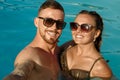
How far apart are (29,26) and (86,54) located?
514 cm

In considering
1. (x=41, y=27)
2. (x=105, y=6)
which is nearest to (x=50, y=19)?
(x=41, y=27)

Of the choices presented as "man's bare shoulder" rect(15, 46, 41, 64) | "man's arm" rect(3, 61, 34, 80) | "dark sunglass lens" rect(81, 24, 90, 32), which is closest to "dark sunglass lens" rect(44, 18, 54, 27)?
"man's bare shoulder" rect(15, 46, 41, 64)

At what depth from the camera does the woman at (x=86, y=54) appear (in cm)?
419

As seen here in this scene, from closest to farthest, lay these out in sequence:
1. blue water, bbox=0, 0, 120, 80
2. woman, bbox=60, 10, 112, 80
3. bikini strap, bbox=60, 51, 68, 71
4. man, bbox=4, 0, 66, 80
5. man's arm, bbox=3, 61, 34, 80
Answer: man's arm, bbox=3, 61, 34, 80 < man, bbox=4, 0, 66, 80 < woman, bbox=60, 10, 112, 80 < bikini strap, bbox=60, 51, 68, 71 < blue water, bbox=0, 0, 120, 80

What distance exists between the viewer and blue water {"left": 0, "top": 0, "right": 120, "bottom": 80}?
759cm

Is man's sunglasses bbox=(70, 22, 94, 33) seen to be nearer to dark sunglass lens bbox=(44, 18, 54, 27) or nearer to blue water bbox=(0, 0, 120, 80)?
dark sunglass lens bbox=(44, 18, 54, 27)

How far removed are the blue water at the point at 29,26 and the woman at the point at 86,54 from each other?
8.27 feet

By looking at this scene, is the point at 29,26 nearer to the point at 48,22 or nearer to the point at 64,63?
the point at 64,63

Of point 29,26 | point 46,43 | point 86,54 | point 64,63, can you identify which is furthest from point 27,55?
point 29,26

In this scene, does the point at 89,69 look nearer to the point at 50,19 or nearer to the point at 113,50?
the point at 50,19

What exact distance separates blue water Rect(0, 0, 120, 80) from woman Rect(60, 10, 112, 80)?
8.27 feet

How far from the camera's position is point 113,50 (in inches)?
324

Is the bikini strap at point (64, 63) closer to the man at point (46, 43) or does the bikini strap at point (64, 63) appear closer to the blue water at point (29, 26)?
the man at point (46, 43)

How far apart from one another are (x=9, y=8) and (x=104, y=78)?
6.88 m
